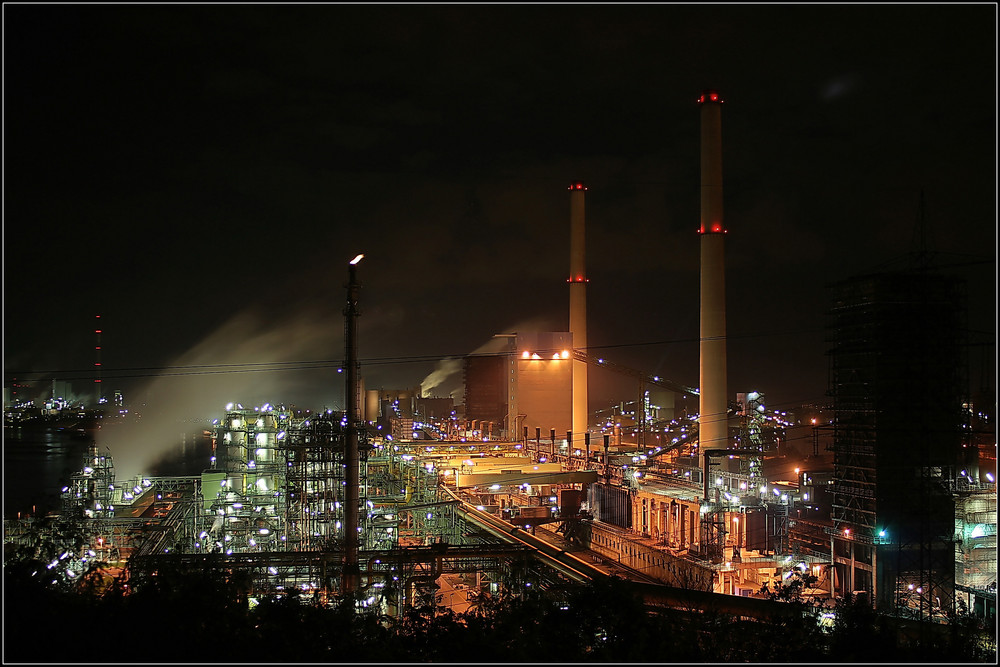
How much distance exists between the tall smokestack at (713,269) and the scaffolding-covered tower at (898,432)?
438 inches

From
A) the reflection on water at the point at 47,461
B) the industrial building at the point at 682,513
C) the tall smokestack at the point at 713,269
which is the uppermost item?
the tall smokestack at the point at 713,269

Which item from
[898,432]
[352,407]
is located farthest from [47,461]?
[898,432]

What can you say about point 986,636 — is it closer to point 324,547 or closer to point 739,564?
point 739,564

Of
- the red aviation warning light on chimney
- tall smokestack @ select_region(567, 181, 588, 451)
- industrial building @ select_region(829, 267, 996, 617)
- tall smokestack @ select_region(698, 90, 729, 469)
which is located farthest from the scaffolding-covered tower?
tall smokestack @ select_region(567, 181, 588, 451)

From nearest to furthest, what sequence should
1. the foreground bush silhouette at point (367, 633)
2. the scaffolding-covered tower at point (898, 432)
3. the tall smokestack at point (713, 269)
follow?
the foreground bush silhouette at point (367, 633), the scaffolding-covered tower at point (898, 432), the tall smokestack at point (713, 269)

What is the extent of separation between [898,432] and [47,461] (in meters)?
63.4

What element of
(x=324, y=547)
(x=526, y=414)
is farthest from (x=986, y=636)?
(x=526, y=414)

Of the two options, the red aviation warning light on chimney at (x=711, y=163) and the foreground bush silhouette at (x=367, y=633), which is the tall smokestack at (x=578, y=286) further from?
the foreground bush silhouette at (x=367, y=633)

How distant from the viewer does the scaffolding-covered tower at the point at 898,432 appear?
20812mm

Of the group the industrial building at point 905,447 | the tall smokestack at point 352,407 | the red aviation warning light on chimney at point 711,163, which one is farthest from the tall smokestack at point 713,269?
the tall smokestack at point 352,407

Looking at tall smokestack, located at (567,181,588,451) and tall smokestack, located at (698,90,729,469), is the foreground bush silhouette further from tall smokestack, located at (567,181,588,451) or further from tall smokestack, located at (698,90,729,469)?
tall smokestack, located at (567,181,588,451)

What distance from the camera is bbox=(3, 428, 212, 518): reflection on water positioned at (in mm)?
46644

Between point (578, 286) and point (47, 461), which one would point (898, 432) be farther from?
point (47, 461)

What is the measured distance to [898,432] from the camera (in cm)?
2136
